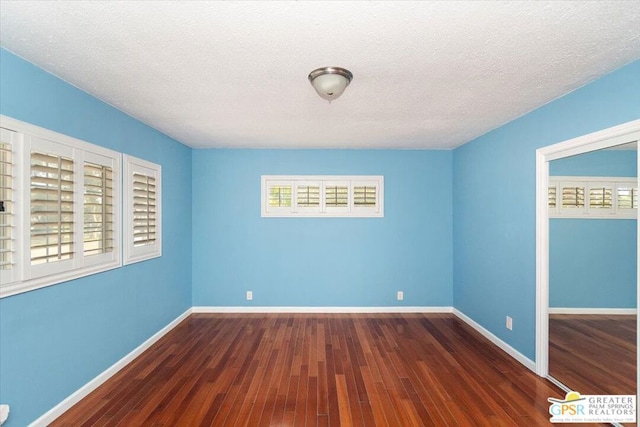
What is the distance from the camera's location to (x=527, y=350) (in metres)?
2.93

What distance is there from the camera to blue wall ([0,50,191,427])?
1892mm

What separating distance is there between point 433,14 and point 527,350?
3.09 metres

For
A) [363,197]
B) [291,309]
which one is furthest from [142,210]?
[363,197]

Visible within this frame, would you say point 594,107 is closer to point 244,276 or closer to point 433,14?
point 433,14

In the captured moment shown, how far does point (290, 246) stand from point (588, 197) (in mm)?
3521

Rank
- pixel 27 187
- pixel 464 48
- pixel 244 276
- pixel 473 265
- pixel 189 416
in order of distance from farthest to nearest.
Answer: pixel 244 276
pixel 473 265
pixel 189 416
pixel 27 187
pixel 464 48

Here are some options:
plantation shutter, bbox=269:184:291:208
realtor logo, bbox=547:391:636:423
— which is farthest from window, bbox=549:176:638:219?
plantation shutter, bbox=269:184:291:208

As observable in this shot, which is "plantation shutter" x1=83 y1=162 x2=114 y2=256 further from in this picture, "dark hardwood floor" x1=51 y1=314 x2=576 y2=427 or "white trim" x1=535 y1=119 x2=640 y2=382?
"white trim" x1=535 y1=119 x2=640 y2=382

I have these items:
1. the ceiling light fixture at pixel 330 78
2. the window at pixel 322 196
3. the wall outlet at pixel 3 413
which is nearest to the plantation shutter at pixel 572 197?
the window at pixel 322 196

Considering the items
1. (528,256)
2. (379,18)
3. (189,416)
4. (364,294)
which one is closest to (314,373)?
(189,416)

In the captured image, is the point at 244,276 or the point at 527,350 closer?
the point at 527,350

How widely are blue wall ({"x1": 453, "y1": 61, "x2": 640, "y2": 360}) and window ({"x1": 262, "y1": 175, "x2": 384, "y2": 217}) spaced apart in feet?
4.21

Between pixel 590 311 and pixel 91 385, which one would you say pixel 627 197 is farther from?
pixel 91 385

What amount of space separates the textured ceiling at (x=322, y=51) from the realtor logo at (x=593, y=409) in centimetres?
239
